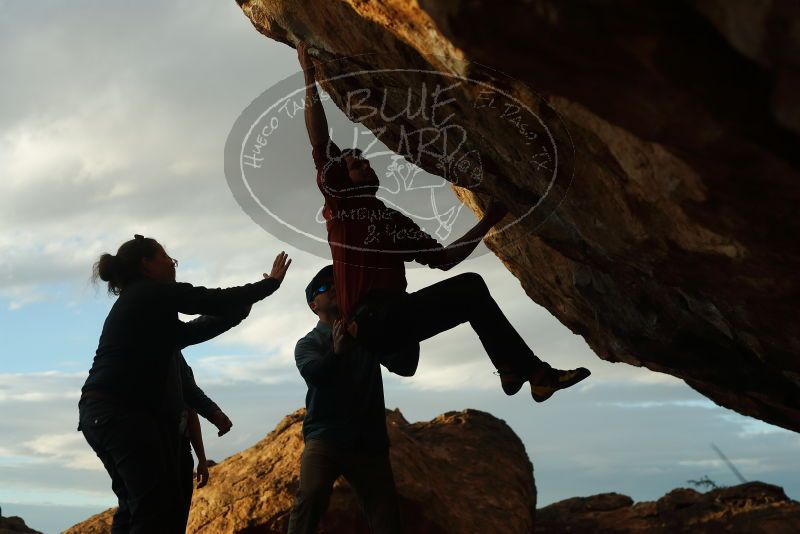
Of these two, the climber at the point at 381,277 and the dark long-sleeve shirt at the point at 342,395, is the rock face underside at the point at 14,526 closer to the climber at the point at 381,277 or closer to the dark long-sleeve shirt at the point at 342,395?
the dark long-sleeve shirt at the point at 342,395

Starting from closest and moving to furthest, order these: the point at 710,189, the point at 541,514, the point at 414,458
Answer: the point at 710,189, the point at 414,458, the point at 541,514

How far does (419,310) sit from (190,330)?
1.99 meters

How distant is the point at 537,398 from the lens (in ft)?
22.7

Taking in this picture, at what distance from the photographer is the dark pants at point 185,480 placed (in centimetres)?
664

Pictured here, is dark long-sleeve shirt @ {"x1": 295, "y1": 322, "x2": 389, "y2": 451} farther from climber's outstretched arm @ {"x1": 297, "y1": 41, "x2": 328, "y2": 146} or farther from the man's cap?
climber's outstretched arm @ {"x1": 297, "y1": 41, "x2": 328, "y2": 146}

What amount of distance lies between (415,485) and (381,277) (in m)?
3.65

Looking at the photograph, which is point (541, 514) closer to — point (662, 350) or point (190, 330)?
point (662, 350)

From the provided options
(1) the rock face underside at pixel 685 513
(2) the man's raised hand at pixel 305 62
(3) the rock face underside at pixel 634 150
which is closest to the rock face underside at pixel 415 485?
(1) the rock face underside at pixel 685 513

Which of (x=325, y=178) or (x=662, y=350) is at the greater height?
(x=325, y=178)

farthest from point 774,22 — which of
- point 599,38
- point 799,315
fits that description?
point 799,315

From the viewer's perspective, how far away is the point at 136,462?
6.36 metres

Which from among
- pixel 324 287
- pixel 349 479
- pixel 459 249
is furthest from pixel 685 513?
pixel 324 287

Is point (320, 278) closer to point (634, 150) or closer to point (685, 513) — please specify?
point (634, 150)

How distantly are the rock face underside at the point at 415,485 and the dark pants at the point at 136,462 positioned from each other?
247 centimetres
